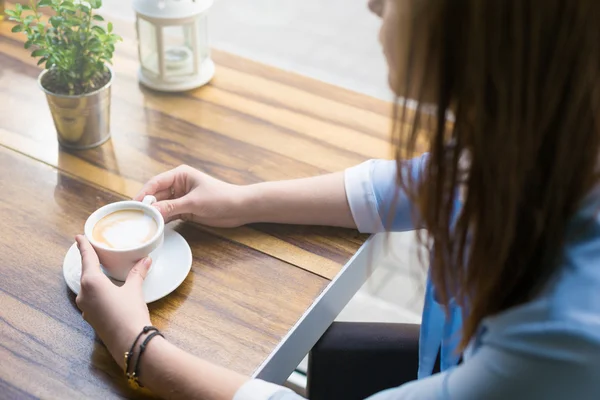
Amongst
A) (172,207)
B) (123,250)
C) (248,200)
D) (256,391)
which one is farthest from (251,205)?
(256,391)

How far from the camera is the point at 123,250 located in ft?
2.95

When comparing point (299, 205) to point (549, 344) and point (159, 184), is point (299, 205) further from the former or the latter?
point (549, 344)

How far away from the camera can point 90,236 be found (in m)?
0.93

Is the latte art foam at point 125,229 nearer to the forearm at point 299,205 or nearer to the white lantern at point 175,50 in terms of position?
the forearm at point 299,205

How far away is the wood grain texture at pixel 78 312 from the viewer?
2.75 feet

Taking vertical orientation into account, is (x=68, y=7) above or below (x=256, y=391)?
above

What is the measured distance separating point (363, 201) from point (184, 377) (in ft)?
1.24

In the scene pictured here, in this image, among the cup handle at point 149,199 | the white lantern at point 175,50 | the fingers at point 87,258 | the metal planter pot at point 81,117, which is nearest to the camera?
the fingers at point 87,258

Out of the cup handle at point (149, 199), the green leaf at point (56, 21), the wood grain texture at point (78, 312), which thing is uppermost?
the green leaf at point (56, 21)

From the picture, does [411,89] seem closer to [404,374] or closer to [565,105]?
[565,105]

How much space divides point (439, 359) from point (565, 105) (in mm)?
527

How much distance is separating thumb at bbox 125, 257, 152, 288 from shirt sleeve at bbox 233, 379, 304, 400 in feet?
0.66

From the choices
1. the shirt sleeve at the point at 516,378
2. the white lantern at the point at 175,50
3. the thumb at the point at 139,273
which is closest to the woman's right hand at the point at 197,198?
the thumb at the point at 139,273

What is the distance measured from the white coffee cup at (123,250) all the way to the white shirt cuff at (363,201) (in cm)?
28
